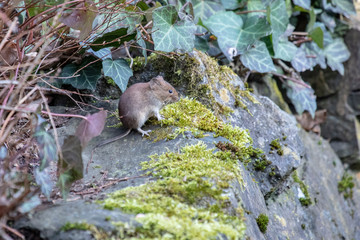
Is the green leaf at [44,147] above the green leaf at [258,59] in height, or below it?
above

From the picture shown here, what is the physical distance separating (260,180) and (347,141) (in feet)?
11.7

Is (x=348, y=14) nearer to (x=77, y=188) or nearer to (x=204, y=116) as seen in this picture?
(x=204, y=116)

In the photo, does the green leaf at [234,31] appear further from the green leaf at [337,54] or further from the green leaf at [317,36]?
the green leaf at [337,54]

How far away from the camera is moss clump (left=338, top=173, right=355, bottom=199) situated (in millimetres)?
5184

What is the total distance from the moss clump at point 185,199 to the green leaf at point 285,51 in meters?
2.62

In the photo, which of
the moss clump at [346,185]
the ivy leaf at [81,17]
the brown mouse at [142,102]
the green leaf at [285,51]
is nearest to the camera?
the ivy leaf at [81,17]

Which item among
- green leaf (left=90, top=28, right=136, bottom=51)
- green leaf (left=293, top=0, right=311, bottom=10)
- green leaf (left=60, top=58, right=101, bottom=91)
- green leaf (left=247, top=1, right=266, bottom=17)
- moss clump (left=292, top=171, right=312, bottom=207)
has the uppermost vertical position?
green leaf (left=90, top=28, right=136, bottom=51)

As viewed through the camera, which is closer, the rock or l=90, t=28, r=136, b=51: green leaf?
the rock

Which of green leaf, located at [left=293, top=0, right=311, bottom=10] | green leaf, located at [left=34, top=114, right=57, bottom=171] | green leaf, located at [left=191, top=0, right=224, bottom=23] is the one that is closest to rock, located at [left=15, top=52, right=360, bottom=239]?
green leaf, located at [left=34, top=114, right=57, bottom=171]

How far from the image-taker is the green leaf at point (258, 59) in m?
4.33

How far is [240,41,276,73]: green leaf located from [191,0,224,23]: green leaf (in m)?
0.72

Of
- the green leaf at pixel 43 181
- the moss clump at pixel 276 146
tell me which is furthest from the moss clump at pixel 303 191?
the green leaf at pixel 43 181

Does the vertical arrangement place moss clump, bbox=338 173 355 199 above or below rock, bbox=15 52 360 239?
below

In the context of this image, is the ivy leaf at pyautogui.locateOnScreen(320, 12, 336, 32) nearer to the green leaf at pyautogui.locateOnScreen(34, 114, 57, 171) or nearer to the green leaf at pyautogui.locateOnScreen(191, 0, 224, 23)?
the green leaf at pyautogui.locateOnScreen(191, 0, 224, 23)
